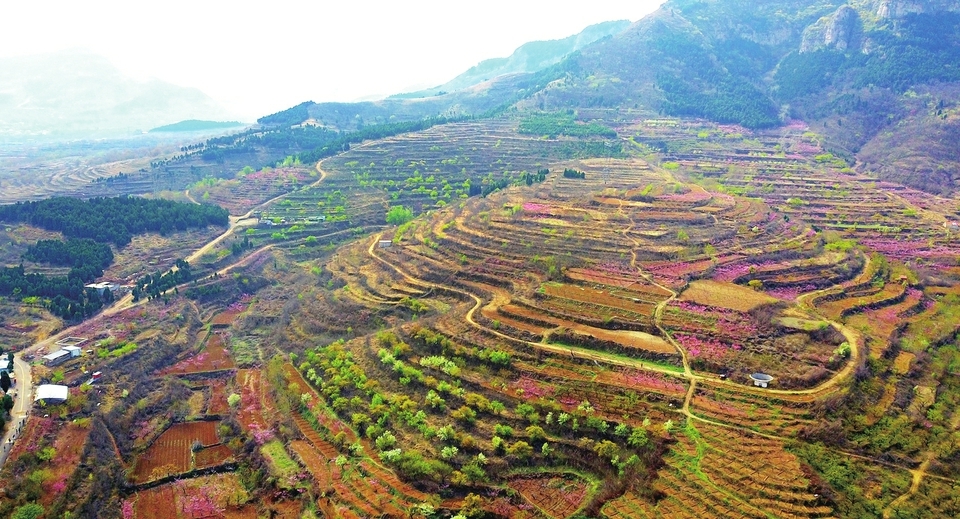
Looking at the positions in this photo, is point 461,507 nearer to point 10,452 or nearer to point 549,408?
point 549,408

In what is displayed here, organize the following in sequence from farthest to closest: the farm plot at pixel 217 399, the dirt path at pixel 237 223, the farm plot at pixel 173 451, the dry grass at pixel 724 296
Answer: the dirt path at pixel 237 223, the dry grass at pixel 724 296, the farm plot at pixel 217 399, the farm plot at pixel 173 451

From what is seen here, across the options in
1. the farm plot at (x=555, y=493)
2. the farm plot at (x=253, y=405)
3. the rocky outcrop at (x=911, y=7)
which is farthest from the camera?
the rocky outcrop at (x=911, y=7)

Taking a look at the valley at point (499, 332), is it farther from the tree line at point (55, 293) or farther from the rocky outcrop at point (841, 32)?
the rocky outcrop at point (841, 32)

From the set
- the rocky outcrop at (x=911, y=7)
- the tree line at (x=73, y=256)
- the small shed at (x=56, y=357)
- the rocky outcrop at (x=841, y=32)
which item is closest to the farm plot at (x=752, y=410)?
the small shed at (x=56, y=357)

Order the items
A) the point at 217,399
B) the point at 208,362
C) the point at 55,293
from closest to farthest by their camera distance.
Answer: the point at 217,399 → the point at 208,362 → the point at 55,293

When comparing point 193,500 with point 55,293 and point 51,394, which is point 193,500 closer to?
point 51,394

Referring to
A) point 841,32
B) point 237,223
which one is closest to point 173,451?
point 237,223

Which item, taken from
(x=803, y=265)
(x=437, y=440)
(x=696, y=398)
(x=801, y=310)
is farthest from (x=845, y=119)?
(x=437, y=440)
